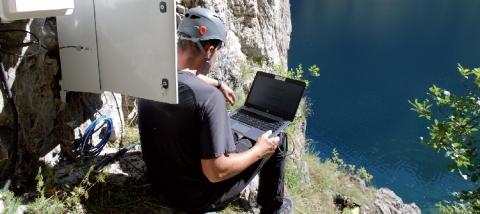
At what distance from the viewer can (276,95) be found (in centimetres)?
252

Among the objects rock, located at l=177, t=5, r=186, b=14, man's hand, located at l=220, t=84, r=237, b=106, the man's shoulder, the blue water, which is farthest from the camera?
the blue water

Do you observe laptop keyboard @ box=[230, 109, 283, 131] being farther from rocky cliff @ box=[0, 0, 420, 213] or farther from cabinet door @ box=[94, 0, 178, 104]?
cabinet door @ box=[94, 0, 178, 104]

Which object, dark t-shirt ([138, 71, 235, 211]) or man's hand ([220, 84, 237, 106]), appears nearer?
dark t-shirt ([138, 71, 235, 211])

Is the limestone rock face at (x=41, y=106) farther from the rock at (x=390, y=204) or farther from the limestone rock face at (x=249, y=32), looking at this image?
the rock at (x=390, y=204)

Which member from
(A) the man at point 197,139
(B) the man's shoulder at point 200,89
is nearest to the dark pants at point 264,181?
(A) the man at point 197,139

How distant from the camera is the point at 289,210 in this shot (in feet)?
7.09

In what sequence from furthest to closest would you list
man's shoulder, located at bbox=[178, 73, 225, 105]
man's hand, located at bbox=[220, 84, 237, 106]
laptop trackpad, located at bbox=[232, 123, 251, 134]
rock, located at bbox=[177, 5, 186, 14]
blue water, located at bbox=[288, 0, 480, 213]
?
blue water, located at bbox=[288, 0, 480, 213], rock, located at bbox=[177, 5, 186, 14], man's hand, located at bbox=[220, 84, 237, 106], laptop trackpad, located at bbox=[232, 123, 251, 134], man's shoulder, located at bbox=[178, 73, 225, 105]

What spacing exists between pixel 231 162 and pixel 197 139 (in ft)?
0.70

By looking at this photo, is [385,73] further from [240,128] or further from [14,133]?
[14,133]

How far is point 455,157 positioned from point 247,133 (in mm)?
2261

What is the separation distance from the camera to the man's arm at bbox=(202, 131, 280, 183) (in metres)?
1.51

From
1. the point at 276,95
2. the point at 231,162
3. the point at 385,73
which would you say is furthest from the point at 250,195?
the point at 385,73

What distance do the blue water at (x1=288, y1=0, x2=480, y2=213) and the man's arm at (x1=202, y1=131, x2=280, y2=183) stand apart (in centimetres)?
1008

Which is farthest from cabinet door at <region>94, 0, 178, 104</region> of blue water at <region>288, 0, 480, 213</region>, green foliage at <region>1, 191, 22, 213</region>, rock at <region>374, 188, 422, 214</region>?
blue water at <region>288, 0, 480, 213</region>
